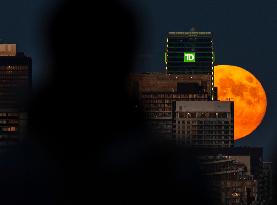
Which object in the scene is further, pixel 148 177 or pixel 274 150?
pixel 274 150

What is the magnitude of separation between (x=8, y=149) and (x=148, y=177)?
157cm

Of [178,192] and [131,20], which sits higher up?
[131,20]

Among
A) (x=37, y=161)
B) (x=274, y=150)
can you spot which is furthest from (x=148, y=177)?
(x=274, y=150)

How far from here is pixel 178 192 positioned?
47.4 feet

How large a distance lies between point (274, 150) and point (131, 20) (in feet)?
21.5

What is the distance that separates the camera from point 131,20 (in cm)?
1432

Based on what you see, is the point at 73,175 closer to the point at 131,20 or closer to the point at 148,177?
the point at 148,177

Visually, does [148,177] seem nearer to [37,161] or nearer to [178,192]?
[178,192]

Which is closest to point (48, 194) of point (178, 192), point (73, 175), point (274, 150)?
point (73, 175)

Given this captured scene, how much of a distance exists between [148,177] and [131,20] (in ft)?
5.55

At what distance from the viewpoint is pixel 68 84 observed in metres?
14.2

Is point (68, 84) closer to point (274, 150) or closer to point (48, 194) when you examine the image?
point (48, 194)

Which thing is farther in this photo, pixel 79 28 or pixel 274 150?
pixel 274 150

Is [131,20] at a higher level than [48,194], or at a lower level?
higher
